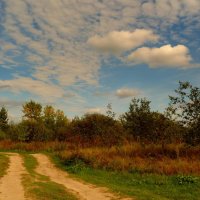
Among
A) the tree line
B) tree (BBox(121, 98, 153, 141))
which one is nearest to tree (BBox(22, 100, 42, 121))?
the tree line

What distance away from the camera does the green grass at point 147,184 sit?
13.4 metres

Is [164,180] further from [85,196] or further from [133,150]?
[133,150]

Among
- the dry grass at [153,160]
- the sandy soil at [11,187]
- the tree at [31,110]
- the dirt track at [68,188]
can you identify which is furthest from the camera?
the tree at [31,110]

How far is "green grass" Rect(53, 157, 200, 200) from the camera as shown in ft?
43.9

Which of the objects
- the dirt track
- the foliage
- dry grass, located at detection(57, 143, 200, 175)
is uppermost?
the foliage

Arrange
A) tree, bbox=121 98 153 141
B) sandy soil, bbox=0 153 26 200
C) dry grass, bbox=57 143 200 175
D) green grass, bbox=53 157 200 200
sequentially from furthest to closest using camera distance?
tree, bbox=121 98 153 141 < dry grass, bbox=57 143 200 175 < green grass, bbox=53 157 200 200 < sandy soil, bbox=0 153 26 200

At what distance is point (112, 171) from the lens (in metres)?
20.4

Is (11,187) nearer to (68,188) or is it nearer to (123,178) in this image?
(68,188)

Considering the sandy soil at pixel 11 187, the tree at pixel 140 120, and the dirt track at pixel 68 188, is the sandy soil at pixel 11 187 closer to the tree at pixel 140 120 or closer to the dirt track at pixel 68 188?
the dirt track at pixel 68 188

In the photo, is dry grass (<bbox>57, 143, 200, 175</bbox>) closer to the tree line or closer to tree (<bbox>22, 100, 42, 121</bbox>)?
the tree line

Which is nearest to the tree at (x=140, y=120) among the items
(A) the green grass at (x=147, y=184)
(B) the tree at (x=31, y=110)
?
(A) the green grass at (x=147, y=184)

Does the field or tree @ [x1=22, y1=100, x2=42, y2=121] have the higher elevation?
tree @ [x1=22, y1=100, x2=42, y2=121]

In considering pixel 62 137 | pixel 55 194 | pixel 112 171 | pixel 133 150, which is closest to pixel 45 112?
pixel 62 137

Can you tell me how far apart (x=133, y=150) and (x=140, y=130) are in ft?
25.4
